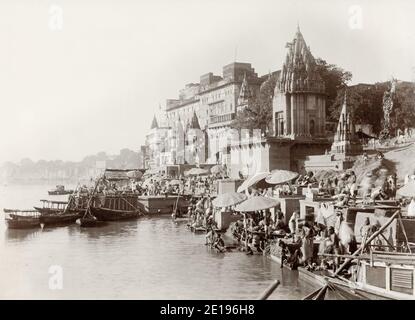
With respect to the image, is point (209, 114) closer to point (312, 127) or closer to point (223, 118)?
point (223, 118)

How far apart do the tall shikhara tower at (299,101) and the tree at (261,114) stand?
464cm

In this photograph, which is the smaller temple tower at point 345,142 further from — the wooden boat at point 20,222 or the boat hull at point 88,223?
the wooden boat at point 20,222

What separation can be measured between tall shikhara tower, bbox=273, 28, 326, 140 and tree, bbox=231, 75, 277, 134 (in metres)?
4.64

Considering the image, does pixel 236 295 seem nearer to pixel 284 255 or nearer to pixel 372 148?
pixel 284 255

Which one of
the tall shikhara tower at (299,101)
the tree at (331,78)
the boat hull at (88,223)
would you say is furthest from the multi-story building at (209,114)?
the boat hull at (88,223)

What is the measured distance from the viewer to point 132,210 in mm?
38594

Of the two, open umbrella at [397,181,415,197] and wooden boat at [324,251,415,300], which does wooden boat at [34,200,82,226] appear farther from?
wooden boat at [324,251,415,300]

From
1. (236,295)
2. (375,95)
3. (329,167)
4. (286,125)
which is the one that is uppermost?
(375,95)

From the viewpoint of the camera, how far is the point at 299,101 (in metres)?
39.2

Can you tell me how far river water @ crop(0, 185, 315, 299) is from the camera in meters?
14.5

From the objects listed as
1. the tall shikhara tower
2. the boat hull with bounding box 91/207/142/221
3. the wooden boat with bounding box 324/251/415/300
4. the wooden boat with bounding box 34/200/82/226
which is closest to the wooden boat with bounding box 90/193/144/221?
the boat hull with bounding box 91/207/142/221

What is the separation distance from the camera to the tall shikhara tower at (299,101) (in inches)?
1528
